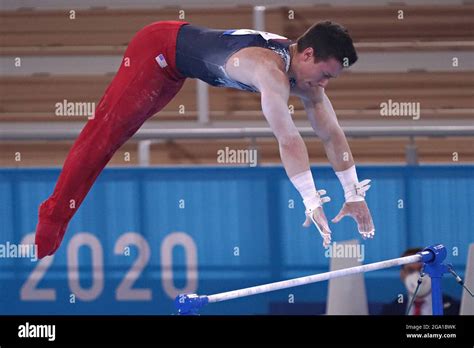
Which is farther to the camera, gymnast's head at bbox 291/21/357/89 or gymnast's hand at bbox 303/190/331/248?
gymnast's head at bbox 291/21/357/89

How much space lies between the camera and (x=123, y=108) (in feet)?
14.8

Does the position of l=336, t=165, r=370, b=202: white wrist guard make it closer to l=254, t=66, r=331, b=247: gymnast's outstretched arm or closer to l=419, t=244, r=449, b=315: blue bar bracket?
l=419, t=244, r=449, b=315: blue bar bracket

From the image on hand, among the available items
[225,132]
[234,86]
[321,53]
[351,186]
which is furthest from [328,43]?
[225,132]

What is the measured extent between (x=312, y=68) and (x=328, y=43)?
3.7 inches

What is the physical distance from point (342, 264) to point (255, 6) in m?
1.03

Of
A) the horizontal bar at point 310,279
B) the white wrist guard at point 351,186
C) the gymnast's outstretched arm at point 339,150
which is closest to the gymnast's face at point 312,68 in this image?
the gymnast's outstretched arm at point 339,150

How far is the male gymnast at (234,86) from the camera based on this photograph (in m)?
4.11

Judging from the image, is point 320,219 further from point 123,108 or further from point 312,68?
point 123,108

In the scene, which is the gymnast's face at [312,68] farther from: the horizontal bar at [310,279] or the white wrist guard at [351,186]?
the horizontal bar at [310,279]

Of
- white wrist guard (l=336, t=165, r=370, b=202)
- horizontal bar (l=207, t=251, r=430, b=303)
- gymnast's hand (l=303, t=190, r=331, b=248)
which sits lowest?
horizontal bar (l=207, t=251, r=430, b=303)

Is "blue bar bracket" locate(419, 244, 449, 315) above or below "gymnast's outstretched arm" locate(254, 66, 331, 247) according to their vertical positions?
below

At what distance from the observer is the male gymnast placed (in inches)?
162

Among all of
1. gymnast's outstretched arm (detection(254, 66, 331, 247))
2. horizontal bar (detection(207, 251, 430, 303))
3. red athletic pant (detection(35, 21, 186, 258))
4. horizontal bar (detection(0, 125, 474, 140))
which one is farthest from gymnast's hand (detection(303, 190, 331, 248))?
horizontal bar (detection(0, 125, 474, 140))

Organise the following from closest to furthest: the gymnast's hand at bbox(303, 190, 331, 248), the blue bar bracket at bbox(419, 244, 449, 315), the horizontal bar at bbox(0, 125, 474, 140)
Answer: the gymnast's hand at bbox(303, 190, 331, 248), the blue bar bracket at bbox(419, 244, 449, 315), the horizontal bar at bbox(0, 125, 474, 140)
